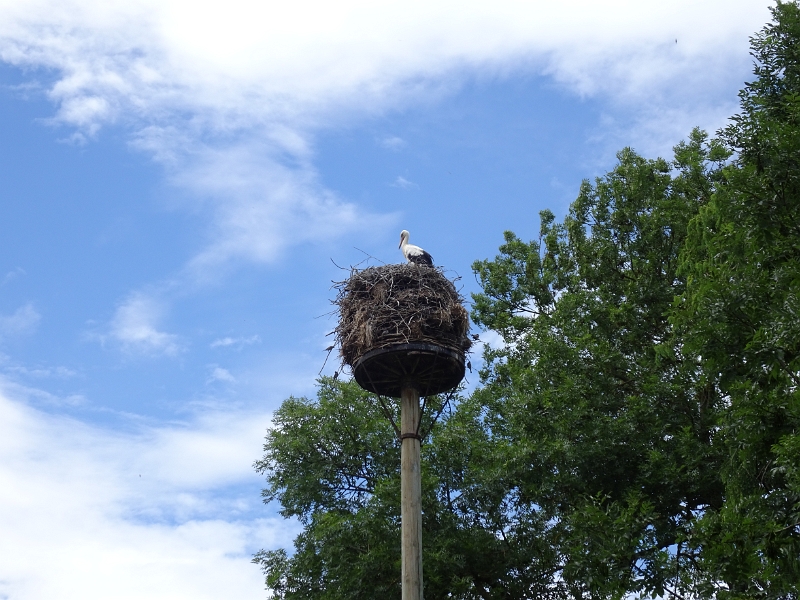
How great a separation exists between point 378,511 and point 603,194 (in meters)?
8.23

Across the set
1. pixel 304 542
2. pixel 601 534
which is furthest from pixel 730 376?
pixel 304 542

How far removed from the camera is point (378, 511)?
16.2 meters

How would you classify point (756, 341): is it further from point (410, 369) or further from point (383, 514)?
point (383, 514)

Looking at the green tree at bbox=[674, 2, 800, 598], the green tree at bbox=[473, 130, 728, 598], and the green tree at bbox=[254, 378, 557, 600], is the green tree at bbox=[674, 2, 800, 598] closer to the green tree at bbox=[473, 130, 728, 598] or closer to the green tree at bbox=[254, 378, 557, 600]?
the green tree at bbox=[473, 130, 728, 598]

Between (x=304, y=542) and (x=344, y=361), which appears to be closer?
(x=344, y=361)

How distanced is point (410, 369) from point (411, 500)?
5.00 feet

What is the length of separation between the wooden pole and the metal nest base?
225mm

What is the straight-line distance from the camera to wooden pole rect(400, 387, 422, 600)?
9.87 meters

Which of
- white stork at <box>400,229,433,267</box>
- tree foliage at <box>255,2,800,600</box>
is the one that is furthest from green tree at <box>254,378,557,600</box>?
white stork at <box>400,229,433,267</box>

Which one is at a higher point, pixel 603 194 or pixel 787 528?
pixel 603 194

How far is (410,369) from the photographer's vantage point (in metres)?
11.0

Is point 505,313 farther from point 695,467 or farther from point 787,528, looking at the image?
point 787,528

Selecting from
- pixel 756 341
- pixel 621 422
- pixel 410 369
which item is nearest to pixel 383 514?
pixel 621 422

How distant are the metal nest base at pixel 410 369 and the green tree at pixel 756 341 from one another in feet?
8.81
